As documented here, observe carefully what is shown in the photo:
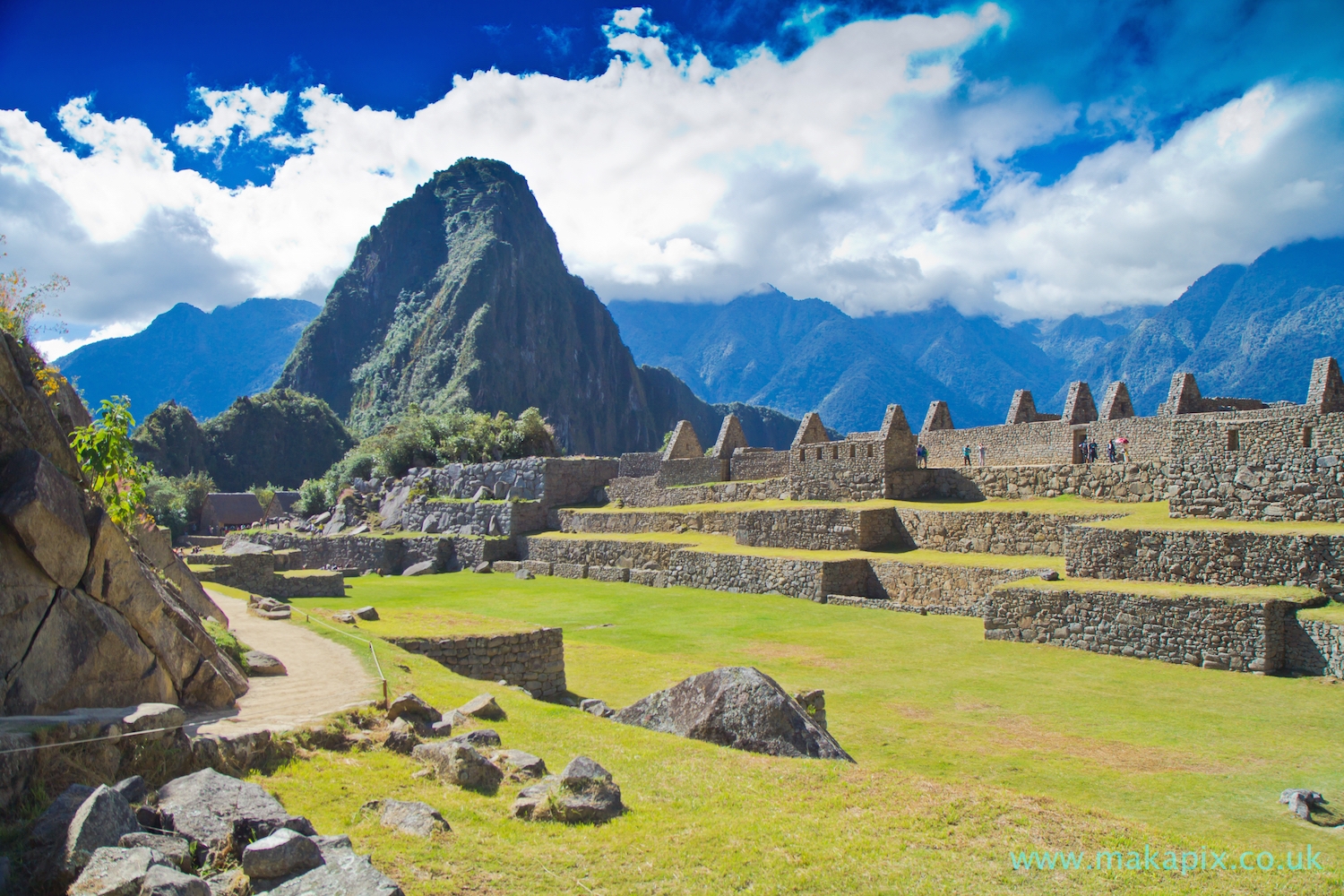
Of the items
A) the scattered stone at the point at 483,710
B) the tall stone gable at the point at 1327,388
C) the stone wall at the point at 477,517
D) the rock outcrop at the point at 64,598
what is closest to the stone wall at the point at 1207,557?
the tall stone gable at the point at 1327,388

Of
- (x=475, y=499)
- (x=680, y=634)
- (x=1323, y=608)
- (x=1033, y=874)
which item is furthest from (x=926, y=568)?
(x=475, y=499)

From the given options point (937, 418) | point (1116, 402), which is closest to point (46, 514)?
point (1116, 402)

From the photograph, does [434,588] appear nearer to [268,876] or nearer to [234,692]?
[234,692]

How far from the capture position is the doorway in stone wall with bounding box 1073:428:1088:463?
22016 mm

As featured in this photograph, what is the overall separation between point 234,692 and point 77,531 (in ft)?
7.16

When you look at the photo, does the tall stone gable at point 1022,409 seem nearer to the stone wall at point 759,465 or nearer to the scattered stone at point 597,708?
the stone wall at point 759,465

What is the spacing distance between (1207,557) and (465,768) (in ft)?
41.0

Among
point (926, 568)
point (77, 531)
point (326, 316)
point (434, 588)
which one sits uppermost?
point (326, 316)

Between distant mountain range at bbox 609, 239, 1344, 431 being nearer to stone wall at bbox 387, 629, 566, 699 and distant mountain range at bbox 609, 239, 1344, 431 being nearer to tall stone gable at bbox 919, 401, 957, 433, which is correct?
tall stone gable at bbox 919, 401, 957, 433

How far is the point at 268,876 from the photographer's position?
379 centimetres

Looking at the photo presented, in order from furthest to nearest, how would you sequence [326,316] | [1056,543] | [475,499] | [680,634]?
[326,316]
[475,499]
[1056,543]
[680,634]

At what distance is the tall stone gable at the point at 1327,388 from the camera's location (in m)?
17.6

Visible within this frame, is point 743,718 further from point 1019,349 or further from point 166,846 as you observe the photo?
point 1019,349

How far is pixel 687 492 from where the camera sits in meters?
29.8
